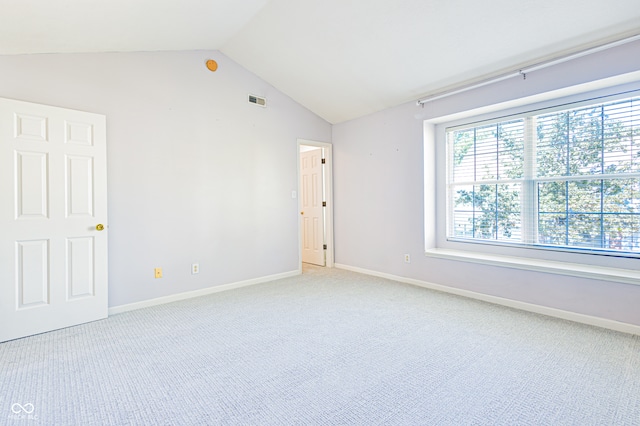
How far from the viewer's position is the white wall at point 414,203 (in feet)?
9.18

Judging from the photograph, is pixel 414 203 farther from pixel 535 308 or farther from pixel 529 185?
pixel 535 308

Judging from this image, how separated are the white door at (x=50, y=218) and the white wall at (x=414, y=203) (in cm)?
329

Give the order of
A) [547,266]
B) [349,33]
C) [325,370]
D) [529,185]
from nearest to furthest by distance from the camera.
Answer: [325,370], [547,266], [349,33], [529,185]

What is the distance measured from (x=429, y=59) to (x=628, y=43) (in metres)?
1.58

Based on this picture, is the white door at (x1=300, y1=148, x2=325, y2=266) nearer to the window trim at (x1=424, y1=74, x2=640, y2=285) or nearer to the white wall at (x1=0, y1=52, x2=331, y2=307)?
the white wall at (x1=0, y1=52, x2=331, y2=307)

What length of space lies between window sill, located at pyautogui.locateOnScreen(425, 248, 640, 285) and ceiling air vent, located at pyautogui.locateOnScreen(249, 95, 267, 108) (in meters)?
3.01

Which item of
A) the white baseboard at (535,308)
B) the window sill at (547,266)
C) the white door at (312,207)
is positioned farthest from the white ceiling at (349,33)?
the white baseboard at (535,308)

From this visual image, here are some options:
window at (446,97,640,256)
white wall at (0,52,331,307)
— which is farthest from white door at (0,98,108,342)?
window at (446,97,640,256)

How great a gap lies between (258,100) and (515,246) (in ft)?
12.2

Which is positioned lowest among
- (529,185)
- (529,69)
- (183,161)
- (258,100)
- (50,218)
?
(50,218)

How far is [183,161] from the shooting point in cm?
382

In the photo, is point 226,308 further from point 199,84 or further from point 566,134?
point 566,134

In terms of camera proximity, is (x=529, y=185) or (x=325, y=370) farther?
(x=529, y=185)
